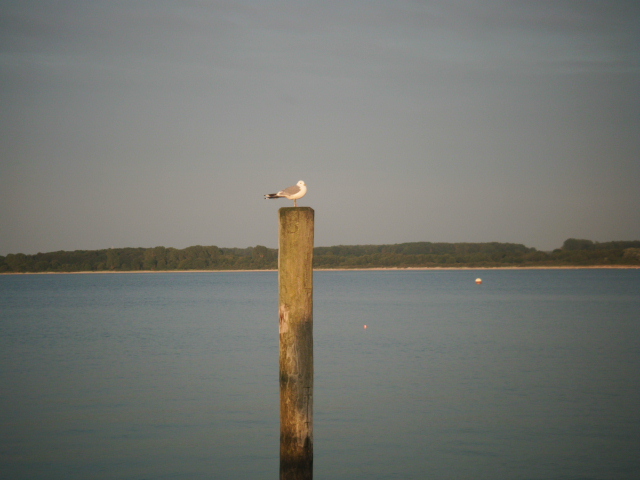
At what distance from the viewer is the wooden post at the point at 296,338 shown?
6.56m

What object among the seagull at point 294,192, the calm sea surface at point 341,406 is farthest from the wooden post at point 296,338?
the calm sea surface at point 341,406

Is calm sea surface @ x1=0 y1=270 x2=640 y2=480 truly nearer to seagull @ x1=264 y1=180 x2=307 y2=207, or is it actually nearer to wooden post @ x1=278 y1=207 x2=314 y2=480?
wooden post @ x1=278 y1=207 x2=314 y2=480

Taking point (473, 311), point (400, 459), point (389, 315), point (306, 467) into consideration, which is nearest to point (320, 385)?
point (400, 459)

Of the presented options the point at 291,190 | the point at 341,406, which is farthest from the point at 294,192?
the point at 341,406

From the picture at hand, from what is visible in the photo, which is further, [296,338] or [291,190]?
[291,190]

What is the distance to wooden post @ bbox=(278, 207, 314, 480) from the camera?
656 cm

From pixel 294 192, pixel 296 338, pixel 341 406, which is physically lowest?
pixel 341 406

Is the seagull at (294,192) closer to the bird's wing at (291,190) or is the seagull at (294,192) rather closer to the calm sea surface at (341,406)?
the bird's wing at (291,190)

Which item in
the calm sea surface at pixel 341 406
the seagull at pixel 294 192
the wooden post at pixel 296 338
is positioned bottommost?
the calm sea surface at pixel 341 406

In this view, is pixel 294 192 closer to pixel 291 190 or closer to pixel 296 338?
pixel 291 190

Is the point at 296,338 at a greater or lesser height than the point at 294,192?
lesser

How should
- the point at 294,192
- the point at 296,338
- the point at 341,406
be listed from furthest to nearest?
the point at 341,406, the point at 294,192, the point at 296,338

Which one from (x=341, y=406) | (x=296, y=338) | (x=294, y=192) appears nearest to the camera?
(x=296, y=338)

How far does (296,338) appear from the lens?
672 cm
